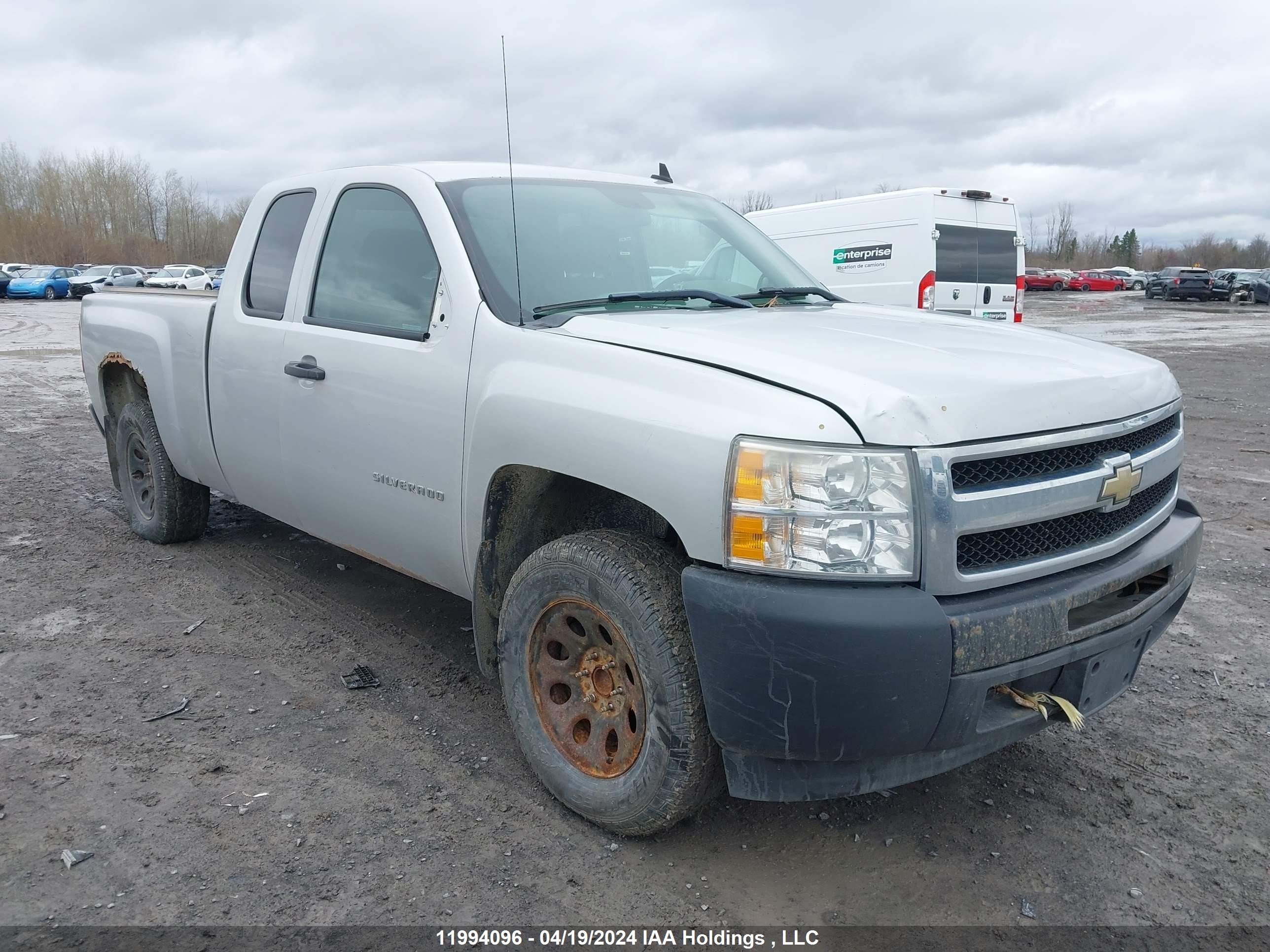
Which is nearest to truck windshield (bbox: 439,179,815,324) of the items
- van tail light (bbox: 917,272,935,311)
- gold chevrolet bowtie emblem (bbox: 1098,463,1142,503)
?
gold chevrolet bowtie emblem (bbox: 1098,463,1142,503)

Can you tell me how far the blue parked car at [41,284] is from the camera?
4034 centimetres

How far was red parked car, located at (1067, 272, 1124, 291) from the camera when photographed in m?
55.3

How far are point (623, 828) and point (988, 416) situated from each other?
4.76 feet

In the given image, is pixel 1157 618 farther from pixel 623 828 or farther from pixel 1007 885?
pixel 623 828

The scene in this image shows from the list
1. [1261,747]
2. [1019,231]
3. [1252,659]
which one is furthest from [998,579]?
[1019,231]

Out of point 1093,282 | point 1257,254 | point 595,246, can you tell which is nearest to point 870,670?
point 595,246

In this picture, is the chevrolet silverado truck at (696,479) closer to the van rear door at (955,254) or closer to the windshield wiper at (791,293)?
the windshield wiper at (791,293)

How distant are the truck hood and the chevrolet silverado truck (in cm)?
1

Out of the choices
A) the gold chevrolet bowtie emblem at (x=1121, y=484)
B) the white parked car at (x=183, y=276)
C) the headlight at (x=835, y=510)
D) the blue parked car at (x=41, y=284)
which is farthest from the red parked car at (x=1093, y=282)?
the headlight at (x=835, y=510)

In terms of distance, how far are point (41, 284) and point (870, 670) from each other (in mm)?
46833

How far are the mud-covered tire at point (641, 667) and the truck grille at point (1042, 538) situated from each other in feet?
2.31

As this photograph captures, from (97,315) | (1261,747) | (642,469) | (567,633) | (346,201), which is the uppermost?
(346,201)

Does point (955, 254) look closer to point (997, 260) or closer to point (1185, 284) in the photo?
point (997, 260)

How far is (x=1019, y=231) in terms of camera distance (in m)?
12.8
